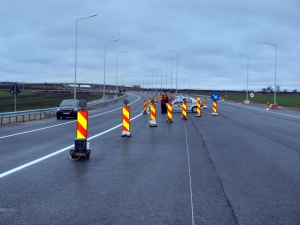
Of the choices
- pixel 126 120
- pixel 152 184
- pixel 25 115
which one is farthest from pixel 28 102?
pixel 152 184

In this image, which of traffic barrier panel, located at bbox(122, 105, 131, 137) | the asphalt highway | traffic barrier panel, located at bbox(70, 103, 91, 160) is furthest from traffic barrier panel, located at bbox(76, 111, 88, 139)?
traffic barrier panel, located at bbox(122, 105, 131, 137)

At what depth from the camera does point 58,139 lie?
67.5 feet

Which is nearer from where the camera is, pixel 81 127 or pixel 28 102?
pixel 81 127

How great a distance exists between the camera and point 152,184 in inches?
404

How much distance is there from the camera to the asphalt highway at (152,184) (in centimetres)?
773

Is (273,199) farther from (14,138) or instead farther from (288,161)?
(14,138)

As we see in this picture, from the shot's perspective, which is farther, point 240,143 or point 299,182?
point 240,143

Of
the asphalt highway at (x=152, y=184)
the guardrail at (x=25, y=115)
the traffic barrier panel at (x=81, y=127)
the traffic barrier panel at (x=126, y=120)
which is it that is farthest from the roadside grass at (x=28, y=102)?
the traffic barrier panel at (x=81, y=127)

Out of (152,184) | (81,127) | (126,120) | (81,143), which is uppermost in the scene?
(81,127)

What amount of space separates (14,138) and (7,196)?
12.4 metres

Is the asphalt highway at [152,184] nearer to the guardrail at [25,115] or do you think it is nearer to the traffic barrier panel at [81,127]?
the traffic barrier panel at [81,127]

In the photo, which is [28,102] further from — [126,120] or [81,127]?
[81,127]

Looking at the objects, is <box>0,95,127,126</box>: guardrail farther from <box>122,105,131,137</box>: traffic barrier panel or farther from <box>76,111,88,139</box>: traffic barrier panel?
<box>76,111,88,139</box>: traffic barrier panel

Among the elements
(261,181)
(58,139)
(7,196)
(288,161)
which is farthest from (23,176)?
(58,139)
